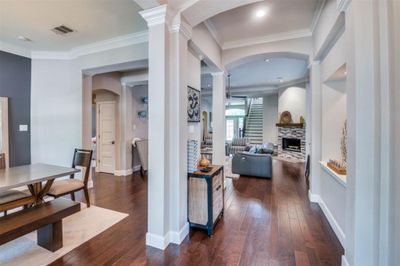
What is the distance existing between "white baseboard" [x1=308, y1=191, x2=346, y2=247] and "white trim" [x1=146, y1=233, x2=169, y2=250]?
6.18 ft

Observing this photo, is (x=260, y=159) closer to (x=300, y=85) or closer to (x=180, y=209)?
(x=180, y=209)

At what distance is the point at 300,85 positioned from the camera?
24.4ft

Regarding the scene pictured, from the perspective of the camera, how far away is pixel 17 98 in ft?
12.4

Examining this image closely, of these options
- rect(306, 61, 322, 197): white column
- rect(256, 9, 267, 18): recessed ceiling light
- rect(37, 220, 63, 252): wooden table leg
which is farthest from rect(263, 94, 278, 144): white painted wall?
rect(37, 220, 63, 252): wooden table leg

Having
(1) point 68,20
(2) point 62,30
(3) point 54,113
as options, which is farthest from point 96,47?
(3) point 54,113

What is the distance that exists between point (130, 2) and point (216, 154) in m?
2.94

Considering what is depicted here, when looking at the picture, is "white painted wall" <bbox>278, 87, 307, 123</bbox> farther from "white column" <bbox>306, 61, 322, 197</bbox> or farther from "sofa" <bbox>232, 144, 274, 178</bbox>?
"white column" <bbox>306, 61, 322, 197</bbox>

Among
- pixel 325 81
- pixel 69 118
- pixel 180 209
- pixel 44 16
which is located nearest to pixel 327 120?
pixel 325 81

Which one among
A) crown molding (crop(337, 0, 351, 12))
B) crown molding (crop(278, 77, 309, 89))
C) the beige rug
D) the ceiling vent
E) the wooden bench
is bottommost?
the beige rug

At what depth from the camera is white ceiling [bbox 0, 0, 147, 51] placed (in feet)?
7.87

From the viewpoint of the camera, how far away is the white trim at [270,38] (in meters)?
3.31

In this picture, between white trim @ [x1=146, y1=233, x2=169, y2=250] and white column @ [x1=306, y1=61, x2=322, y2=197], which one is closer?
white trim @ [x1=146, y1=233, x2=169, y2=250]

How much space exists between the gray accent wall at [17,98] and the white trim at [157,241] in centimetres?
355

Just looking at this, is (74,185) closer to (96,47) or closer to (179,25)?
(96,47)
